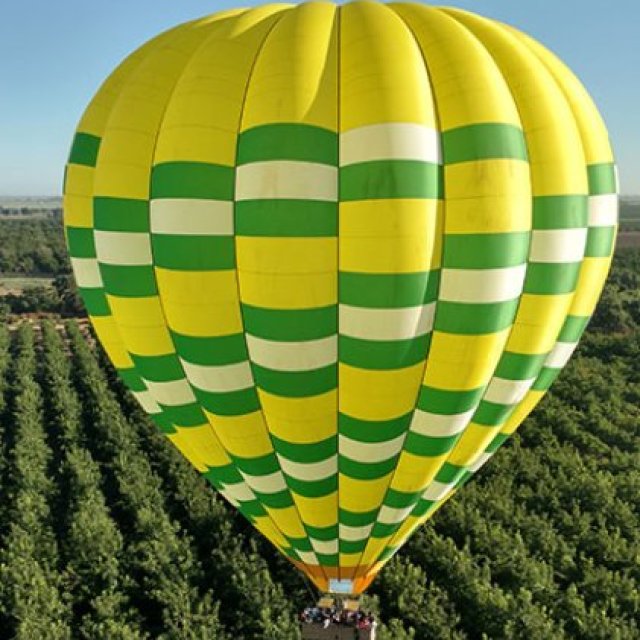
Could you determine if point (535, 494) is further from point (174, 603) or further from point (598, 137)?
point (598, 137)

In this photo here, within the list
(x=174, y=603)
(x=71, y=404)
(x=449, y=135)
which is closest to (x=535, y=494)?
(x=174, y=603)

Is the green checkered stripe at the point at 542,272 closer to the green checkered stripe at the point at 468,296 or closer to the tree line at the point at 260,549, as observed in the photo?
the green checkered stripe at the point at 468,296

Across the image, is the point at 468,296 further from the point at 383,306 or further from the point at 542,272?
the point at 542,272

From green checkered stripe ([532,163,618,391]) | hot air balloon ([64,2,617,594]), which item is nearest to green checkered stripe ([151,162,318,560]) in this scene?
hot air balloon ([64,2,617,594])

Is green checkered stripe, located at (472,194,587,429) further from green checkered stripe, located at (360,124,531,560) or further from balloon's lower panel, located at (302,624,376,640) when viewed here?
balloon's lower panel, located at (302,624,376,640)

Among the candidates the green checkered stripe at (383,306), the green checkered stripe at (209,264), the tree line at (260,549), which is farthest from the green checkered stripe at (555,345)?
the tree line at (260,549)

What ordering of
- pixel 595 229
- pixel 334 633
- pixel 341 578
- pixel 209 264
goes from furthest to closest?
pixel 341 578 < pixel 334 633 < pixel 595 229 < pixel 209 264

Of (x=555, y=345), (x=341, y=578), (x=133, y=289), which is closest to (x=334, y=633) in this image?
(x=341, y=578)

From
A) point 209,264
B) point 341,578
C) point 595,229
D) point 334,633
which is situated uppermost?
point 209,264
